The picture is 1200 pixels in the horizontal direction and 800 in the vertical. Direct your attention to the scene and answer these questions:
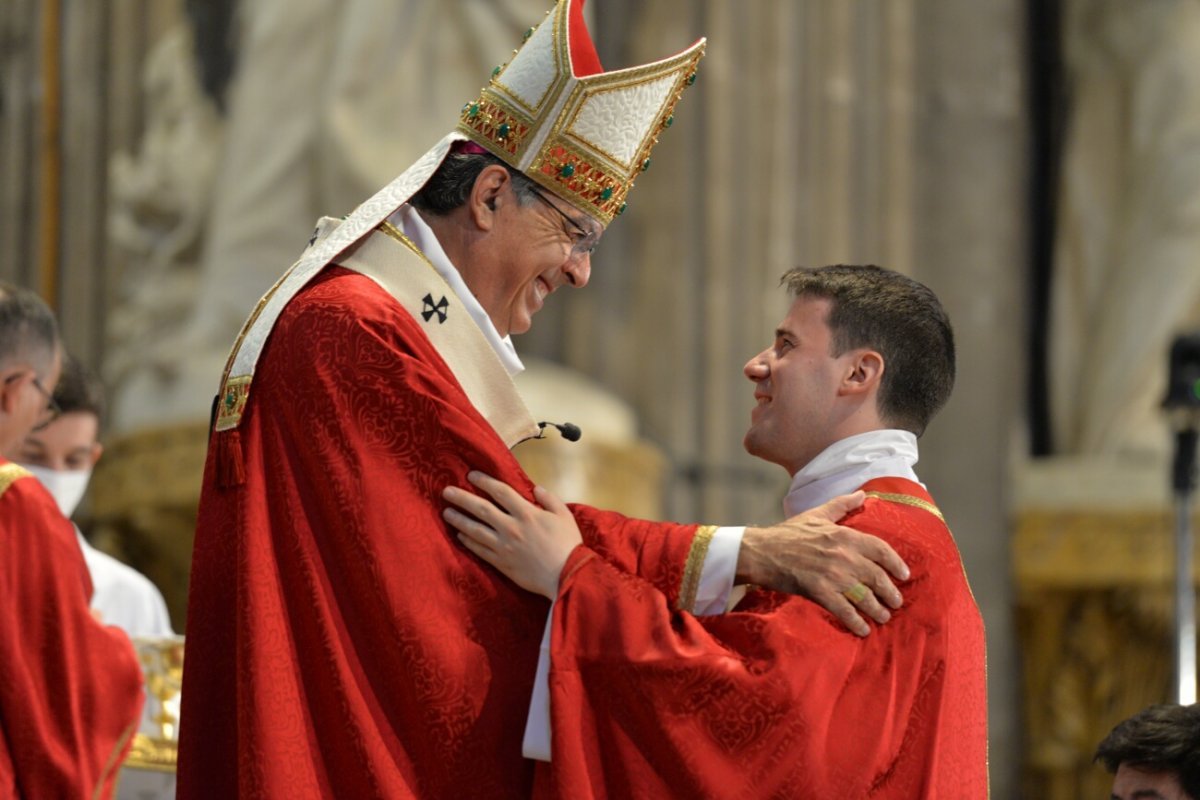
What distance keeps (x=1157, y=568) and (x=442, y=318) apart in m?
4.73

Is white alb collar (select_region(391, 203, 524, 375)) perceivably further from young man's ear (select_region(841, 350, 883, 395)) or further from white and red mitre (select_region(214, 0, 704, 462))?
young man's ear (select_region(841, 350, 883, 395))

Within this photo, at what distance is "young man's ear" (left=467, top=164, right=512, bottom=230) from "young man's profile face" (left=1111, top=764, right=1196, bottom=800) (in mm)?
1369

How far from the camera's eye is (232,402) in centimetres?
348

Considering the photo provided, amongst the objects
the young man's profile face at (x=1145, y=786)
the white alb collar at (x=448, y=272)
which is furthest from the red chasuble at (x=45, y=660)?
the young man's profile face at (x=1145, y=786)

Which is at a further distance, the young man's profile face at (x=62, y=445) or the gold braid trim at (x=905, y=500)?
the young man's profile face at (x=62, y=445)

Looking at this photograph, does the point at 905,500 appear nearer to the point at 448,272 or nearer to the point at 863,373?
the point at 863,373

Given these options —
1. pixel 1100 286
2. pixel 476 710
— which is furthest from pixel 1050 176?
pixel 476 710

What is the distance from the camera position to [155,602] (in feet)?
19.6

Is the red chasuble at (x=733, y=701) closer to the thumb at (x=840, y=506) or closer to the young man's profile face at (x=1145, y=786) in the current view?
the thumb at (x=840, y=506)

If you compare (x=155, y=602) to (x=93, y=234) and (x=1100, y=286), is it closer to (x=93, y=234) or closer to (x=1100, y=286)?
(x=93, y=234)

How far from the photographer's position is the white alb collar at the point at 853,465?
11.8 feet

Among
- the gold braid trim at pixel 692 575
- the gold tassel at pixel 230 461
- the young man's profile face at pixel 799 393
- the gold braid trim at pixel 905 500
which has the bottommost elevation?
the gold braid trim at pixel 692 575

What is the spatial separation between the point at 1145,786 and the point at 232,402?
159cm

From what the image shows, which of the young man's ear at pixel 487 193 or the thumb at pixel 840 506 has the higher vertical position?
the young man's ear at pixel 487 193
